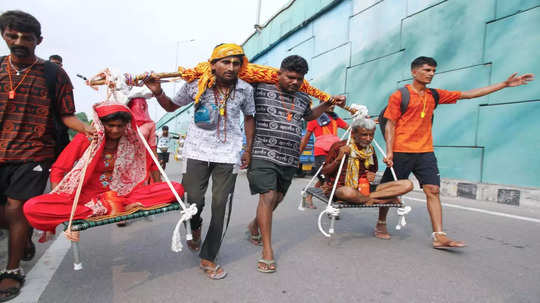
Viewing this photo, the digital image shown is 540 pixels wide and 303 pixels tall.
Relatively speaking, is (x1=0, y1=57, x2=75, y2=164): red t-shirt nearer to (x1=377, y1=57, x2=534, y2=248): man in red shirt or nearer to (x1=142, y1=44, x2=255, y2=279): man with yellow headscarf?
(x1=142, y1=44, x2=255, y2=279): man with yellow headscarf

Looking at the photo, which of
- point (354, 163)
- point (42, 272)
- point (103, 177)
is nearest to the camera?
point (42, 272)

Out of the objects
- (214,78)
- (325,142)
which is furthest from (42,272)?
(325,142)

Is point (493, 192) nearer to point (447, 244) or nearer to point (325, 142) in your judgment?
point (325, 142)

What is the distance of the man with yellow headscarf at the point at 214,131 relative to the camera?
2.68 m

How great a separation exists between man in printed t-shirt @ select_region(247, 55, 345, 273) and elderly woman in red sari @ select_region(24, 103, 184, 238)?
2.36 ft

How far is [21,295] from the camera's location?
227 centimetres

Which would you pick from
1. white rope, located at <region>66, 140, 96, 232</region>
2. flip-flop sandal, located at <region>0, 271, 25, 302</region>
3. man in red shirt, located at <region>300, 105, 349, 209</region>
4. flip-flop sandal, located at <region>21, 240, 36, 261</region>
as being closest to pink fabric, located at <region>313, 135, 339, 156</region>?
man in red shirt, located at <region>300, 105, 349, 209</region>

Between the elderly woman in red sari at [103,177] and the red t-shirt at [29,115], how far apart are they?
22 centimetres

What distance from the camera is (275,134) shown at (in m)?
3.02

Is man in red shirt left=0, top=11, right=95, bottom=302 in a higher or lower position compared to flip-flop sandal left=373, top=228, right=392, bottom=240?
higher

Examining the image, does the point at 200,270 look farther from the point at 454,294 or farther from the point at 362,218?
the point at 362,218

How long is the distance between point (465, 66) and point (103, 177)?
7.24 meters

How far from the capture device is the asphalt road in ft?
7.57

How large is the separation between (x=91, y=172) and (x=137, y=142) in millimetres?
517
